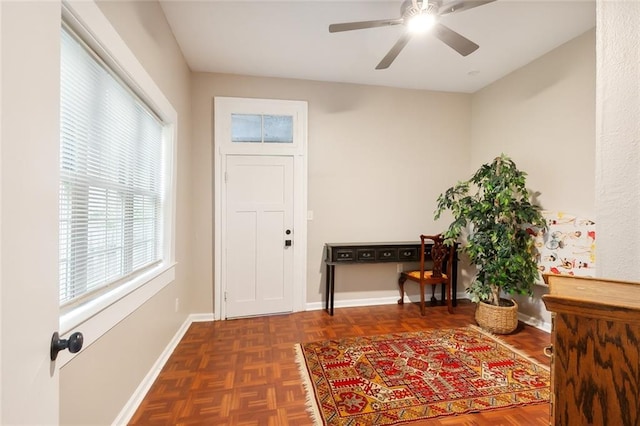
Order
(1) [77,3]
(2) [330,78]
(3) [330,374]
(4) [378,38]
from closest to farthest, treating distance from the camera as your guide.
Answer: (1) [77,3] → (3) [330,374] → (4) [378,38] → (2) [330,78]

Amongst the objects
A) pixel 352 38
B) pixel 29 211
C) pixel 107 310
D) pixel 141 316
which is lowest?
pixel 141 316

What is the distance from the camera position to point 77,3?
3.75 ft

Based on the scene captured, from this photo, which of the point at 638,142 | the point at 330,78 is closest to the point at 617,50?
the point at 638,142

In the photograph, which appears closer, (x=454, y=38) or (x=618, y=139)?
(x=618, y=139)

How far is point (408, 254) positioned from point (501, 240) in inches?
40.1

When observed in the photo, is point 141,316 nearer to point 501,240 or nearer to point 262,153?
point 262,153

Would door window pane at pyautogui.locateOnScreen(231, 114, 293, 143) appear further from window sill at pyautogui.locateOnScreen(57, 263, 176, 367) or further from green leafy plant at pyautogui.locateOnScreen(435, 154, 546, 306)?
green leafy plant at pyautogui.locateOnScreen(435, 154, 546, 306)

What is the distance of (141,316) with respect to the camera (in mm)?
1871

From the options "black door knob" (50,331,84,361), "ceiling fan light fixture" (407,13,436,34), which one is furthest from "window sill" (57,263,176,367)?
"ceiling fan light fixture" (407,13,436,34)

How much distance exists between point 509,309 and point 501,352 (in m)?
0.54

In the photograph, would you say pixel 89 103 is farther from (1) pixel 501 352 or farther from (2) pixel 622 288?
(1) pixel 501 352

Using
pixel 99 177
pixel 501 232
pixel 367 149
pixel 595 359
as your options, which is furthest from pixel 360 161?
pixel 595 359

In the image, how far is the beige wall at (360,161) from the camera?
129 inches

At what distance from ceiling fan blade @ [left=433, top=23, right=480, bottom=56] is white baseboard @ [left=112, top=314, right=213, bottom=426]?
125 inches
